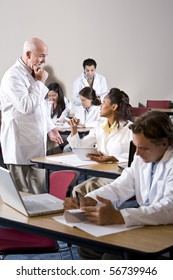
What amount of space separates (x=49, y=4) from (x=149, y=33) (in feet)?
6.91

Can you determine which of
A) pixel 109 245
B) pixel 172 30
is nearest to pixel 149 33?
pixel 172 30

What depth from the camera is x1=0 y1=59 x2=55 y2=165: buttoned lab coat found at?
12.0 ft

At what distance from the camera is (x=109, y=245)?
1763 mm

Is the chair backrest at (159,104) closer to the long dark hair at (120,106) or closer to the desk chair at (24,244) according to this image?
the long dark hair at (120,106)

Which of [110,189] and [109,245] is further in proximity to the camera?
[110,189]

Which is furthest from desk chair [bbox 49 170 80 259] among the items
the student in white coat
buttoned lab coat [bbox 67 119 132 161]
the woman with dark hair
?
the student in white coat

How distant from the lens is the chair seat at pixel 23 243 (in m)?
2.46

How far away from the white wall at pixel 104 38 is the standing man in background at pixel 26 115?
453 centimetres

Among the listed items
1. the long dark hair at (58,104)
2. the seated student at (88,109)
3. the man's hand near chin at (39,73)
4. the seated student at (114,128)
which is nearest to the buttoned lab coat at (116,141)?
the seated student at (114,128)

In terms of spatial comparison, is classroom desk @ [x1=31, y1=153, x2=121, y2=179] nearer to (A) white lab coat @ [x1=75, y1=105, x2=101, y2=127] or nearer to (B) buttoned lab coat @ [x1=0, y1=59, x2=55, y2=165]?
(B) buttoned lab coat @ [x1=0, y1=59, x2=55, y2=165]

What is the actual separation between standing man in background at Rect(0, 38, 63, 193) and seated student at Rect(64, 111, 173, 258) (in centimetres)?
144

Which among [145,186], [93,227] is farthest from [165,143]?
[93,227]
